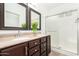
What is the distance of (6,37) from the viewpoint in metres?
1.27

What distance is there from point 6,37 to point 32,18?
1.68 feet

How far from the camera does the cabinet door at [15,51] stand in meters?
0.85

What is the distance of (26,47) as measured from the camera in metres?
1.12

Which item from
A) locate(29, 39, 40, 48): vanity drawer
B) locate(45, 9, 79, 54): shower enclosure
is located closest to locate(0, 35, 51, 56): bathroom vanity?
locate(29, 39, 40, 48): vanity drawer

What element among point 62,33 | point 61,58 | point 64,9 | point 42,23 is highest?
point 64,9

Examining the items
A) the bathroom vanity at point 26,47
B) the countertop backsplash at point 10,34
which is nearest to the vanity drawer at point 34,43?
the bathroom vanity at point 26,47

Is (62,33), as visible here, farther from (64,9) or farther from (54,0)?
(54,0)

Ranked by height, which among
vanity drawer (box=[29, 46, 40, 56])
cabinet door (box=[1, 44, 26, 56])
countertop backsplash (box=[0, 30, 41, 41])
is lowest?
vanity drawer (box=[29, 46, 40, 56])

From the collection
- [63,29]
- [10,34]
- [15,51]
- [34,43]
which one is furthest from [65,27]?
[10,34]

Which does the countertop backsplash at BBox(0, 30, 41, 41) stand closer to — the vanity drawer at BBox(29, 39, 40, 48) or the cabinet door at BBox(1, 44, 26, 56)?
the vanity drawer at BBox(29, 39, 40, 48)

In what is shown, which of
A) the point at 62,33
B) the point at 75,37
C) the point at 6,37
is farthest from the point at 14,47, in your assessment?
the point at 75,37

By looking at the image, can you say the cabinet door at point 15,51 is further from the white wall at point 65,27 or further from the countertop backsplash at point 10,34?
the white wall at point 65,27

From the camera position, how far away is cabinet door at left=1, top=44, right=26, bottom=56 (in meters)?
0.85

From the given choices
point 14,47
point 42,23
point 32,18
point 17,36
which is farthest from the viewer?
point 32,18
